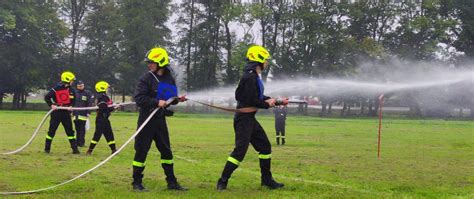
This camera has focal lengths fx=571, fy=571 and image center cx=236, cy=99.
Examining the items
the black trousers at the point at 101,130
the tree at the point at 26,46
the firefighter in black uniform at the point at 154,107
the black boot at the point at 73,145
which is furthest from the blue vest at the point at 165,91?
the tree at the point at 26,46

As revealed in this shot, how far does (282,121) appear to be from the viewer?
74.6 feet

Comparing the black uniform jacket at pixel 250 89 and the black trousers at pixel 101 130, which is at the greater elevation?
the black uniform jacket at pixel 250 89

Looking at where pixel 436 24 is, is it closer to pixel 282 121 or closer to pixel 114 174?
pixel 282 121

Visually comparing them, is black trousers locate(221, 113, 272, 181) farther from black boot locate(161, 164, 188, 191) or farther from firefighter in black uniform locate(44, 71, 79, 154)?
firefighter in black uniform locate(44, 71, 79, 154)

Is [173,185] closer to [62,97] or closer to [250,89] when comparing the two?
[250,89]

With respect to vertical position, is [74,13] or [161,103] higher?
[74,13]

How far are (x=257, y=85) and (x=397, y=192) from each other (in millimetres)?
3226

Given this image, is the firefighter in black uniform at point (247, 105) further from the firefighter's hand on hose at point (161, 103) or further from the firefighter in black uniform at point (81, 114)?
the firefighter in black uniform at point (81, 114)

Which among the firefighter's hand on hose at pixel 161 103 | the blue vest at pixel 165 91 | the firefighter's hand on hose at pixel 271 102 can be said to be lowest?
the firefighter's hand on hose at pixel 161 103

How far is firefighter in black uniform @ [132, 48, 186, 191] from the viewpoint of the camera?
10.0 m

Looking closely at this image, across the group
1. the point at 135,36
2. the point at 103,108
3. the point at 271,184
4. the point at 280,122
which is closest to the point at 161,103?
the point at 271,184


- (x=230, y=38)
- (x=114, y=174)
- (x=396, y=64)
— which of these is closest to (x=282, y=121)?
(x=114, y=174)

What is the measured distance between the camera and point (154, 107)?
32.4ft

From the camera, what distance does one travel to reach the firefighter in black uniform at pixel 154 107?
10.0 meters
